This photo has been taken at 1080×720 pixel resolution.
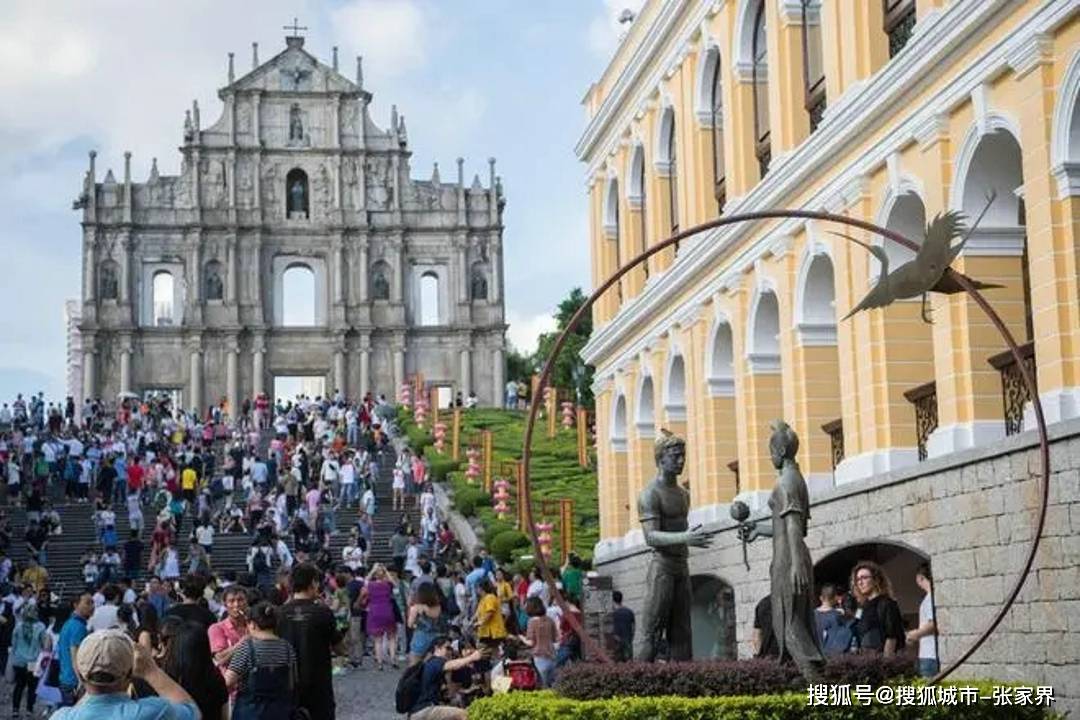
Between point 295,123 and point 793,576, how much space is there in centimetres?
6368

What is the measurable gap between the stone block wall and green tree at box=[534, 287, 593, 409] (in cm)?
5565

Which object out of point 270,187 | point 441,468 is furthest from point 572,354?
point 441,468

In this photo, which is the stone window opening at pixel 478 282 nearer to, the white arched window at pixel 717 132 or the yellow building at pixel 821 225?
the yellow building at pixel 821 225

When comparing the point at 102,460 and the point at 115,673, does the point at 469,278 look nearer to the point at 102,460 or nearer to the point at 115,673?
the point at 102,460

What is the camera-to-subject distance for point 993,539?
17.3 metres

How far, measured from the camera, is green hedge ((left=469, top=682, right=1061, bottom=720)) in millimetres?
12461

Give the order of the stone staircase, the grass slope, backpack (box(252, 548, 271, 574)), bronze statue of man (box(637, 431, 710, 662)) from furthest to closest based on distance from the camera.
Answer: the grass slope
the stone staircase
backpack (box(252, 548, 271, 574))
bronze statue of man (box(637, 431, 710, 662))

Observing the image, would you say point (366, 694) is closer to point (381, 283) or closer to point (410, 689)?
point (410, 689)

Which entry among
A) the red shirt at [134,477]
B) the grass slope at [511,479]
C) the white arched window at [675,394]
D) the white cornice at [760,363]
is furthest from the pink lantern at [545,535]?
the white cornice at [760,363]

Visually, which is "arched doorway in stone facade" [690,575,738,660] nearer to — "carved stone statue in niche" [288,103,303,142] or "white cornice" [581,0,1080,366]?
"white cornice" [581,0,1080,366]

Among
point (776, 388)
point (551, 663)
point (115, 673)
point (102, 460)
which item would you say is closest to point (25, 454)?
point (102, 460)

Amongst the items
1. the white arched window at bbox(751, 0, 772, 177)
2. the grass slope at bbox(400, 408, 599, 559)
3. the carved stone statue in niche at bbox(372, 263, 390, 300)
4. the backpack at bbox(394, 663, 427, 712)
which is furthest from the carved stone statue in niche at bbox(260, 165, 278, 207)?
the backpack at bbox(394, 663, 427, 712)

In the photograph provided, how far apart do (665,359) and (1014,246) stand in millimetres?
12134

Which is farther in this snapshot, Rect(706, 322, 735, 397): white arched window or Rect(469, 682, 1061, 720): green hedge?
Rect(706, 322, 735, 397): white arched window
